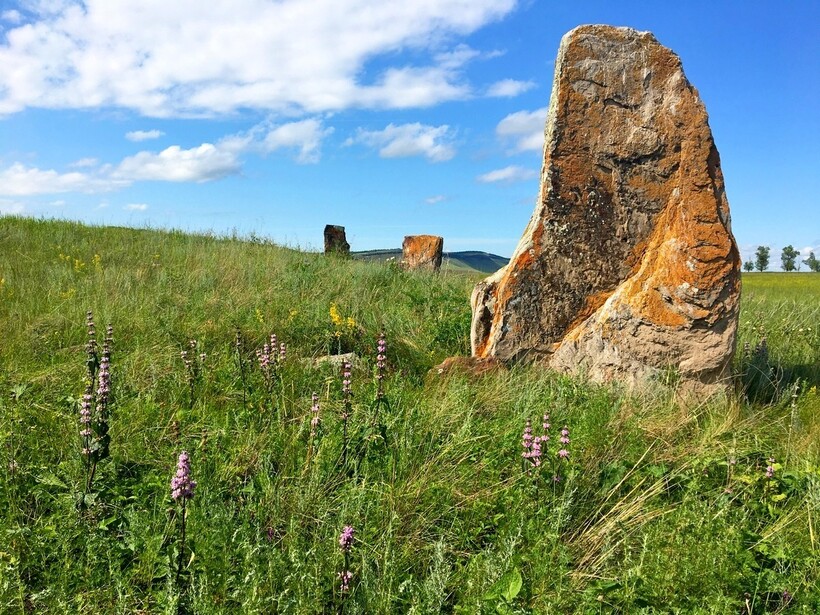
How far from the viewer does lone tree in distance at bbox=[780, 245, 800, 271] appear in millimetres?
98062

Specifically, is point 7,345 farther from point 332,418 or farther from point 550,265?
point 550,265

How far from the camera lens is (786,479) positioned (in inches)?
145

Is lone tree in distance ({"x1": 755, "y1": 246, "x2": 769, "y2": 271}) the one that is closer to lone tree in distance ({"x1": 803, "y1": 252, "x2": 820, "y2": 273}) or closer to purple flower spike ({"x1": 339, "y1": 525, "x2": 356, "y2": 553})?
lone tree in distance ({"x1": 803, "y1": 252, "x2": 820, "y2": 273})

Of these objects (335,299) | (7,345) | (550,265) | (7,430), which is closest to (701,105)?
(550,265)

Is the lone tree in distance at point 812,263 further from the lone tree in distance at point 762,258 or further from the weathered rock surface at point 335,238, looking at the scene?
the weathered rock surface at point 335,238

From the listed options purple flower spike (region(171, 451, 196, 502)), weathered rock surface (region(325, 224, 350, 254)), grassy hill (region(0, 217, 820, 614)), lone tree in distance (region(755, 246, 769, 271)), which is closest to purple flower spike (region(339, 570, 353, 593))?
grassy hill (region(0, 217, 820, 614))

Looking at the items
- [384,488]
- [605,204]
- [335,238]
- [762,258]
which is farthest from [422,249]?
[762,258]

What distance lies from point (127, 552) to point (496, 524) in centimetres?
175

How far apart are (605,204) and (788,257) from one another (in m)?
115

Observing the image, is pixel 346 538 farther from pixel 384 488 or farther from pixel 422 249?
pixel 422 249

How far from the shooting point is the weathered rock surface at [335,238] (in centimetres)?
1577

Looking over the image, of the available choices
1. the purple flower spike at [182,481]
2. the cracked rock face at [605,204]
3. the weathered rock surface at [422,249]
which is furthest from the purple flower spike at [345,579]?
the weathered rock surface at [422,249]

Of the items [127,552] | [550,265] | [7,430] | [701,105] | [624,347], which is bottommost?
[127,552]

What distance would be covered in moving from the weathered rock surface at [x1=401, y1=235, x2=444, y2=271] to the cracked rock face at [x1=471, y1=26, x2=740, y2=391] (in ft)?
31.5
